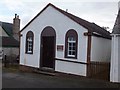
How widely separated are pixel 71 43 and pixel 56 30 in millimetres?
1720

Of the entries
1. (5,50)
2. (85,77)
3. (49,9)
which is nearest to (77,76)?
(85,77)

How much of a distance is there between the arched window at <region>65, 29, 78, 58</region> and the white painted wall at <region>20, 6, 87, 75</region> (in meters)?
0.29


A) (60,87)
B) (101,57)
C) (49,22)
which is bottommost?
(60,87)

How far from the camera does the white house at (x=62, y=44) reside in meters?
15.7

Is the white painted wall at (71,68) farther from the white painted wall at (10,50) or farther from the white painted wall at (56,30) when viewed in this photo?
the white painted wall at (10,50)

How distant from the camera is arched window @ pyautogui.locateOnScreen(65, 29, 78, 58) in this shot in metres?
16.2

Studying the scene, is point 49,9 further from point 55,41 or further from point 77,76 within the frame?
point 77,76

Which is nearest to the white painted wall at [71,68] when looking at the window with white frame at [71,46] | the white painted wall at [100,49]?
the window with white frame at [71,46]

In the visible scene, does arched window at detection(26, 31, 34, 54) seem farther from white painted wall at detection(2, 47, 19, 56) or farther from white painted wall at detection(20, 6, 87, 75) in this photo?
white painted wall at detection(2, 47, 19, 56)

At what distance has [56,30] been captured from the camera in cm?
1742

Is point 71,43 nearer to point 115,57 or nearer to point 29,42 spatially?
point 115,57

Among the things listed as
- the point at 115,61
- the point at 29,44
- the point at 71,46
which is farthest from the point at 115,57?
the point at 29,44

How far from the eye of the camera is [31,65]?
19078 millimetres

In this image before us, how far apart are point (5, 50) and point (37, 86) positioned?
2003cm
